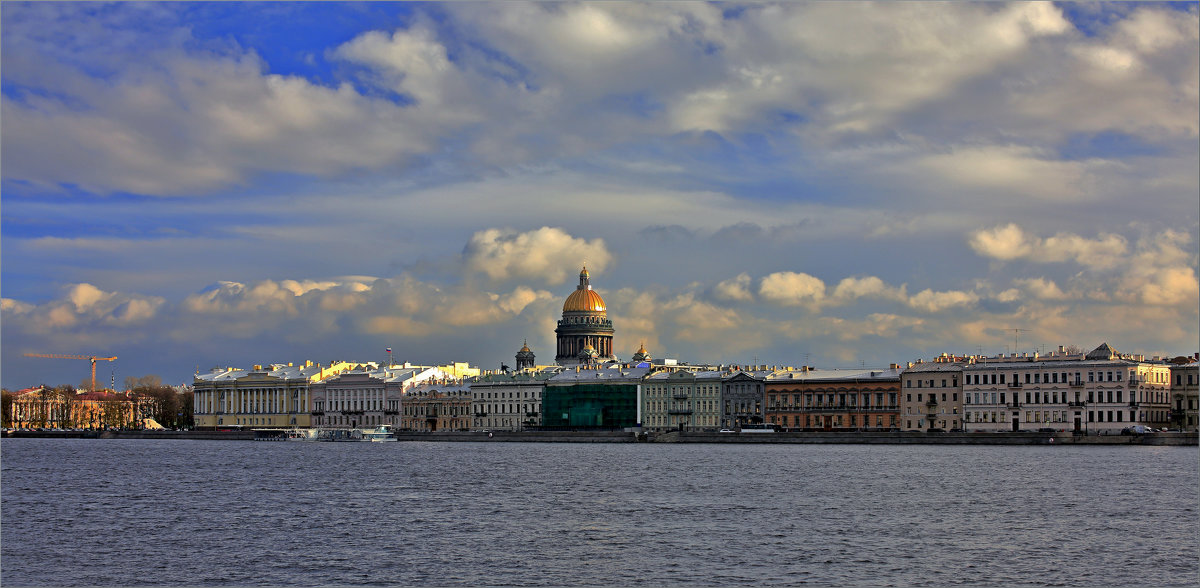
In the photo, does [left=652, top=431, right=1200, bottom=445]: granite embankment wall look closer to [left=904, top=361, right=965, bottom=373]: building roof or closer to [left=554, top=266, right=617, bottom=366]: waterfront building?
[left=904, top=361, right=965, bottom=373]: building roof

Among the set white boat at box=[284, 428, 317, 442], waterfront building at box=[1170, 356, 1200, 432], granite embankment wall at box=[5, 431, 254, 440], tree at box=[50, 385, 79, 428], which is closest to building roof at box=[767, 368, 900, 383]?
waterfront building at box=[1170, 356, 1200, 432]

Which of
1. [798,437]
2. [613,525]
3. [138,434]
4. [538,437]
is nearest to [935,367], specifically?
[798,437]

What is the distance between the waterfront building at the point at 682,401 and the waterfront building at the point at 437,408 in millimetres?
15956

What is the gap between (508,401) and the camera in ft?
376

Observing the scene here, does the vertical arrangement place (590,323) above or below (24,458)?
above

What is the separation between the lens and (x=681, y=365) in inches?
4968

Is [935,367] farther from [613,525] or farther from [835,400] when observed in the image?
[613,525]

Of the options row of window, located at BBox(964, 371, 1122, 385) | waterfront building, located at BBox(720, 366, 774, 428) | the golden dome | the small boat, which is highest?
the golden dome

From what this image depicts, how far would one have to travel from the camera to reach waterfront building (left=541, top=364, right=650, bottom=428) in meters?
107

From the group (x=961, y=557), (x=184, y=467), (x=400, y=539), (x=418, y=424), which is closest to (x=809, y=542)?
(x=961, y=557)

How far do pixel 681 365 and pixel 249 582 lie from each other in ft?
337

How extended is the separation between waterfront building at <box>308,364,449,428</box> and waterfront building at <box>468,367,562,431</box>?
8.61 m

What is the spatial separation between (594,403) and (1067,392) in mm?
35932

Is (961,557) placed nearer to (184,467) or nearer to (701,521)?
(701,521)
